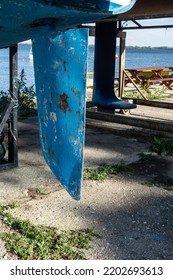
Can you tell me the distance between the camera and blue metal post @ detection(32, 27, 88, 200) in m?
3.07

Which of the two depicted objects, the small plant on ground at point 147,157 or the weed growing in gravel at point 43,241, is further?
the small plant on ground at point 147,157

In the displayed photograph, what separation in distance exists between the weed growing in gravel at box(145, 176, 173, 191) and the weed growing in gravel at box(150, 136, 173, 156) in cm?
129

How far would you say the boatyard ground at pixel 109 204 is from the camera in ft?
11.7

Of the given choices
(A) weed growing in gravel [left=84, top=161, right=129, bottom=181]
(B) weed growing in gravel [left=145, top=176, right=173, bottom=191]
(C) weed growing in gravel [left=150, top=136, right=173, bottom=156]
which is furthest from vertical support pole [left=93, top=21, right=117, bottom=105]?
(B) weed growing in gravel [left=145, top=176, right=173, bottom=191]

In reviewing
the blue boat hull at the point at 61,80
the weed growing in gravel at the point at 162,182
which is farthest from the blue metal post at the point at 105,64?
the blue boat hull at the point at 61,80

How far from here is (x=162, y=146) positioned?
7.07 meters

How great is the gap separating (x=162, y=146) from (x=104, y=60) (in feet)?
12.0

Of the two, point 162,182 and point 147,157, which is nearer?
point 162,182

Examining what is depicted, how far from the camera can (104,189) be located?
4949 millimetres

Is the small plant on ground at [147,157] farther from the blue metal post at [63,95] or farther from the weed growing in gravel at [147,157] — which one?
the blue metal post at [63,95]

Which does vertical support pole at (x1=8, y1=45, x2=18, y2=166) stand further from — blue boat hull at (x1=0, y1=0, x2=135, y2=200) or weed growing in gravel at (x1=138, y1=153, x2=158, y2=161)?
weed growing in gravel at (x1=138, y1=153, x2=158, y2=161)

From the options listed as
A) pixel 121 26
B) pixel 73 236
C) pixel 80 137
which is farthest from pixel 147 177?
pixel 121 26

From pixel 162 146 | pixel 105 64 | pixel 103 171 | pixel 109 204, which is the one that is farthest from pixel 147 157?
pixel 105 64

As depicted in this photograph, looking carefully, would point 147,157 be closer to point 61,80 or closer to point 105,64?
point 61,80
